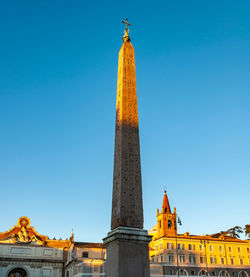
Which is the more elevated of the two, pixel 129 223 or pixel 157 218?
pixel 157 218

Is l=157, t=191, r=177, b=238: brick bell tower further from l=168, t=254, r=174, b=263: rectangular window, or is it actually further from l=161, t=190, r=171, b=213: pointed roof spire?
l=168, t=254, r=174, b=263: rectangular window

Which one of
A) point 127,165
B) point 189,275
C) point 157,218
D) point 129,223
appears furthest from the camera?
point 157,218

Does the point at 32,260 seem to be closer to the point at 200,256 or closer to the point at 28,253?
the point at 28,253

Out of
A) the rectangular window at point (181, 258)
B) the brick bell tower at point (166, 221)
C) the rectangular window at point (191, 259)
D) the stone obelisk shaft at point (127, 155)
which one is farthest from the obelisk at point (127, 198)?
the brick bell tower at point (166, 221)

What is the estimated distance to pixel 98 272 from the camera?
4078 centimetres

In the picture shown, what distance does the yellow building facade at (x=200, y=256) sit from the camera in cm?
4978

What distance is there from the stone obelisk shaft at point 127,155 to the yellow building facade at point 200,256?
36.9 m

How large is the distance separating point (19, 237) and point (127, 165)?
41.9 meters

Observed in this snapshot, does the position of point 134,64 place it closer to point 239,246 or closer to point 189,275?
point 189,275

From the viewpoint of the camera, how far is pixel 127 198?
1380 centimetres

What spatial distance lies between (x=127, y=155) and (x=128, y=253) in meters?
4.32

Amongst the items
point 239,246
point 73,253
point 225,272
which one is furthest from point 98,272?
point 239,246

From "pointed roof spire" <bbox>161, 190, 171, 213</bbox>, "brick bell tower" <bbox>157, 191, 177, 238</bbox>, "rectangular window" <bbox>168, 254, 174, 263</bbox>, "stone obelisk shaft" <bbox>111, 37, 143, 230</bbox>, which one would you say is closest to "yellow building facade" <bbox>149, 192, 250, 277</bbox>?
"rectangular window" <bbox>168, 254, 174, 263</bbox>

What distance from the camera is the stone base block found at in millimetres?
12531
